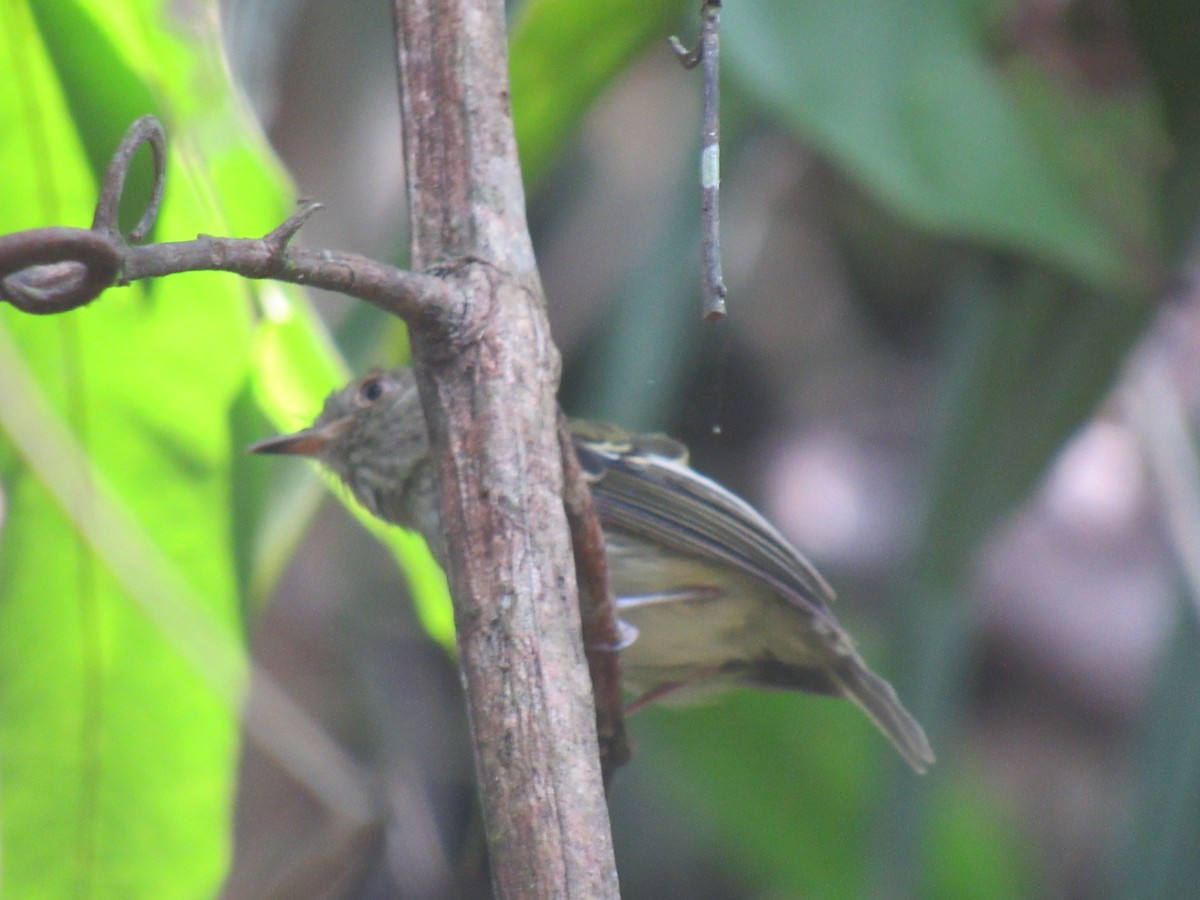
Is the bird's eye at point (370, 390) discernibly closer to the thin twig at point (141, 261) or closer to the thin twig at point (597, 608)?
the thin twig at point (597, 608)

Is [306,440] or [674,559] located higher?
[306,440]

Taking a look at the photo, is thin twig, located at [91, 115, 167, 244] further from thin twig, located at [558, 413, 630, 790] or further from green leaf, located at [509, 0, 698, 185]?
green leaf, located at [509, 0, 698, 185]

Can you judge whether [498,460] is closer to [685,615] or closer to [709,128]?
[709,128]

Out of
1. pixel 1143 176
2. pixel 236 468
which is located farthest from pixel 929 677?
pixel 236 468

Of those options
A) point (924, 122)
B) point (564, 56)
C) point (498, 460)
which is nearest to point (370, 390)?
point (564, 56)

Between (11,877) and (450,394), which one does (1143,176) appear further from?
(11,877)

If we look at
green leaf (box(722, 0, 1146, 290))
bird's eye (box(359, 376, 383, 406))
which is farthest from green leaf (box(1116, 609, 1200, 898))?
bird's eye (box(359, 376, 383, 406))

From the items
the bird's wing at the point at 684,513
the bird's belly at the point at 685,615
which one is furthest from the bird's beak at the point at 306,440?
the bird's belly at the point at 685,615
